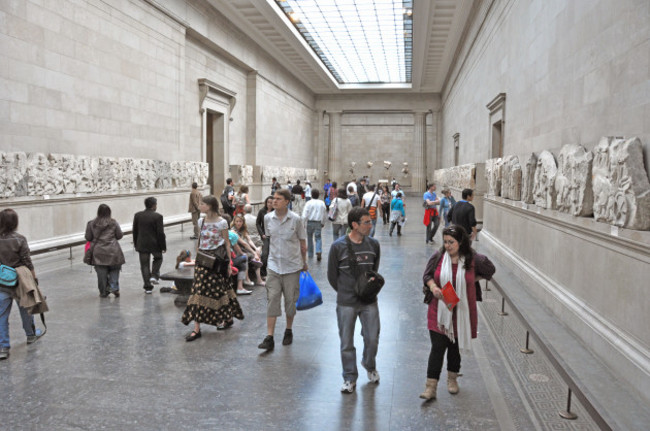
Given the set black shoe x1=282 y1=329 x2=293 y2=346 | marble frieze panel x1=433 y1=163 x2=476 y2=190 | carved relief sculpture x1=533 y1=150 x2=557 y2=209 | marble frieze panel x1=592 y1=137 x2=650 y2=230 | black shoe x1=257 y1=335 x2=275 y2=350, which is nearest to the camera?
marble frieze panel x1=592 y1=137 x2=650 y2=230

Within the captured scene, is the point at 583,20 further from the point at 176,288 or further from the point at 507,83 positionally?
the point at 176,288

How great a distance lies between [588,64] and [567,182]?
138 cm

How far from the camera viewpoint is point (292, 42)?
75.9 feet

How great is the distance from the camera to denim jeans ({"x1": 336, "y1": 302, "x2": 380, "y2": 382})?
171 inches

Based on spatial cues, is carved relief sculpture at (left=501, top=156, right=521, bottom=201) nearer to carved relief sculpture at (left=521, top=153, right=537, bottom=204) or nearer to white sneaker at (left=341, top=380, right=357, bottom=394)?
carved relief sculpture at (left=521, top=153, right=537, bottom=204)

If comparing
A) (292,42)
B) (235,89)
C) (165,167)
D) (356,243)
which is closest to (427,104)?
(292,42)

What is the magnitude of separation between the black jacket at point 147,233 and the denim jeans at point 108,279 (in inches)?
19.6

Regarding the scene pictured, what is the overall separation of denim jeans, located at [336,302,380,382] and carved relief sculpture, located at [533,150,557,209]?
3891 millimetres

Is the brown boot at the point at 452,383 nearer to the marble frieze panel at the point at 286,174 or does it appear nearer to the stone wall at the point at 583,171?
the stone wall at the point at 583,171

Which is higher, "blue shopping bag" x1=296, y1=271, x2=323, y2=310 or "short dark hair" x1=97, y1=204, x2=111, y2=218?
"short dark hair" x1=97, y1=204, x2=111, y2=218

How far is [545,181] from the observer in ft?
24.5

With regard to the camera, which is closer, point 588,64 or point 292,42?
point 588,64

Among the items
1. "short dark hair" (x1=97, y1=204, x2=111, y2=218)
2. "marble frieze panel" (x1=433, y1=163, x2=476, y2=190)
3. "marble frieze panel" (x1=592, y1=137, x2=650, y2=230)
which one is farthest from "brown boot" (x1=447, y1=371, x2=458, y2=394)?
"marble frieze panel" (x1=433, y1=163, x2=476, y2=190)

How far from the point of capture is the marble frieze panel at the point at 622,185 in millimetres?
4418
